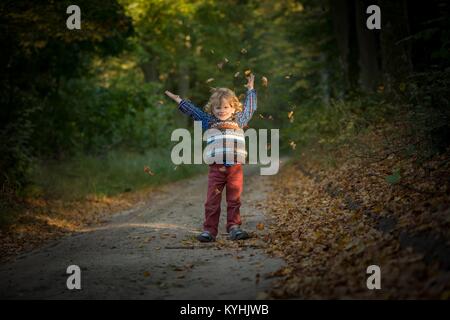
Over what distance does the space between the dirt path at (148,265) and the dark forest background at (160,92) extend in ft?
7.84

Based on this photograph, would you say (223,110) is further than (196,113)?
No

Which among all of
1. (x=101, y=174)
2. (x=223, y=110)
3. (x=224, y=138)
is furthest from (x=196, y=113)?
(x=101, y=174)

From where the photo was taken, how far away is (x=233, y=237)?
26.0 feet

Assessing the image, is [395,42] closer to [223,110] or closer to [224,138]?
[223,110]

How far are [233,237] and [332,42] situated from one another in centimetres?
1360

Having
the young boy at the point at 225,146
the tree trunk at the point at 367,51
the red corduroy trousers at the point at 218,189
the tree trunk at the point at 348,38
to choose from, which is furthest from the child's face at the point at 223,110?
the tree trunk at the point at 348,38

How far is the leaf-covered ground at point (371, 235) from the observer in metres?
4.81

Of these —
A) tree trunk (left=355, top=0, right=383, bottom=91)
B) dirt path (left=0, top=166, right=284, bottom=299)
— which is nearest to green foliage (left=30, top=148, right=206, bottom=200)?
dirt path (left=0, top=166, right=284, bottom=299)

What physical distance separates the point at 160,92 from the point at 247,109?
21284mm

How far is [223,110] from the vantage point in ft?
25.6

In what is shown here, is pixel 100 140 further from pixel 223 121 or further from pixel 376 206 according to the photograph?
pixel 376 206

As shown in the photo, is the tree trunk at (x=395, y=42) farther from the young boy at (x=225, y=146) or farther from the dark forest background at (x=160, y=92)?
the young boy at (x=225, y=146)

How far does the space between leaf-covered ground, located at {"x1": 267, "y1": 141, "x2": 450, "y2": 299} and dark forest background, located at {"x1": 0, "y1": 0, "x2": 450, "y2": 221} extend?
19.9 inches

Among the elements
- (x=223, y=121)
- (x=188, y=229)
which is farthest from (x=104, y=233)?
(x=223, y=121)
